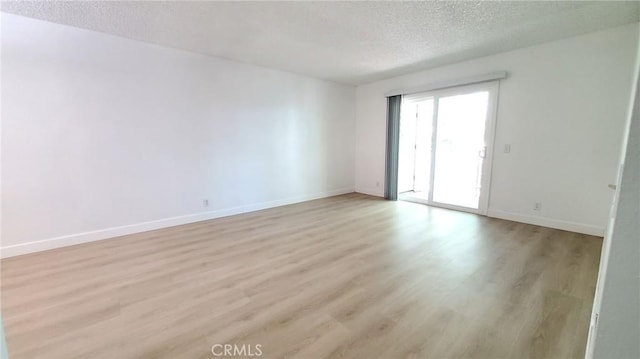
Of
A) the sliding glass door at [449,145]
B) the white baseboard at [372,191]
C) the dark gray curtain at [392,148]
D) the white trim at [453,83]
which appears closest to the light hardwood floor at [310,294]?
the sliding glass door at [449,145]

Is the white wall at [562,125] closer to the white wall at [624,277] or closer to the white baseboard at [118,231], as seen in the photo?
the white wall at [624,277]

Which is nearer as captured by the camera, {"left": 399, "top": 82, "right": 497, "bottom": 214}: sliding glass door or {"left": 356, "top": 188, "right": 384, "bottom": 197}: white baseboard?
{"left": 399, "top": 82, "right": 497, "bottom": 214}: sliding glass door

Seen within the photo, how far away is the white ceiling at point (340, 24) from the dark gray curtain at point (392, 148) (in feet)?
4.82

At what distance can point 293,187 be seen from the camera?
5.20 metres

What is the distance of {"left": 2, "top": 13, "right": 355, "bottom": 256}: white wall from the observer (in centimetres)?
279

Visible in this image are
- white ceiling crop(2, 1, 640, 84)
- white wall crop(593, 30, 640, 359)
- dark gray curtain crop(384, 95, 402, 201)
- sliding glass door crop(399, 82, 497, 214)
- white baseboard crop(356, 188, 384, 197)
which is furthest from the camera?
white baseboard crop(356, 188, 384, 197)

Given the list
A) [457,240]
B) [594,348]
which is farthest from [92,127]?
[457,240]

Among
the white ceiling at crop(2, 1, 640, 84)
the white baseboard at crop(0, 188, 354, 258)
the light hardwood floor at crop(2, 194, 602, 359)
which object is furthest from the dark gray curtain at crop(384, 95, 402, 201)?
the white baseboard at crop(0, 188, 354, 258)

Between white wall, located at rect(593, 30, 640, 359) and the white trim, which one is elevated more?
the white trim

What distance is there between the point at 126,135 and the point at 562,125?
572 cm

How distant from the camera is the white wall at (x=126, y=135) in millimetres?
2789
